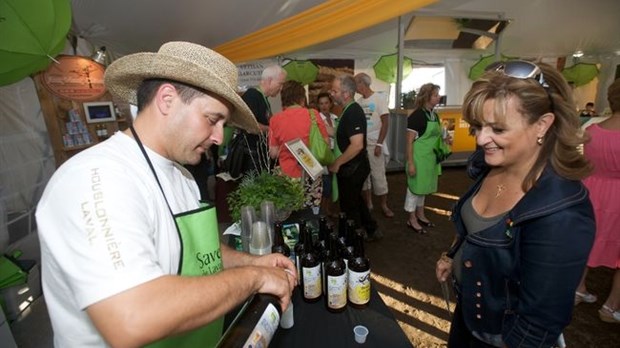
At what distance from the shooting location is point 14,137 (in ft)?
10.3

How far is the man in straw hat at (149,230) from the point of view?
0.56 metres

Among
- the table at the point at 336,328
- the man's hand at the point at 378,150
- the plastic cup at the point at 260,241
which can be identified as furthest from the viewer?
the man's hand at the point at 378,150

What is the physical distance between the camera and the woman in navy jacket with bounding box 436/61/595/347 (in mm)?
904

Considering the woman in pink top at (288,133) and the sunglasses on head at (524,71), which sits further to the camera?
the woman in pink top at (288,133)

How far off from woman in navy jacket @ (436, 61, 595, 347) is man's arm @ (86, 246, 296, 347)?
2.89ft

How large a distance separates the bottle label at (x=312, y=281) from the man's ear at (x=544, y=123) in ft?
3.05

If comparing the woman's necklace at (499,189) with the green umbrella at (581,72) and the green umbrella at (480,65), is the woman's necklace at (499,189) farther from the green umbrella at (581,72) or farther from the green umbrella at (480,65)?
the green umbrella at (581,72)

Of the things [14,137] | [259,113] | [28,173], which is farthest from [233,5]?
[28,173]

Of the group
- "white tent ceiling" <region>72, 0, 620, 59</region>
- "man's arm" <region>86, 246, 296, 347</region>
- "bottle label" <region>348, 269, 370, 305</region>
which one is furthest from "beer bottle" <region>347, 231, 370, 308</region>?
"white tent ceiling" <region>72, 0, 620, 59</region>

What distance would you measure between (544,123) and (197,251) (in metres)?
1.21

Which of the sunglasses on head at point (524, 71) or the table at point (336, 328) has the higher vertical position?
the sunglasses on head at point (524, 71)

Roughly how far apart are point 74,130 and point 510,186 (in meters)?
5.51

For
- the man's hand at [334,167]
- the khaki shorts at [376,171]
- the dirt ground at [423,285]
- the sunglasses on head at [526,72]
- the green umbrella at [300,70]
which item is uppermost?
the green umbrella at [300,70]

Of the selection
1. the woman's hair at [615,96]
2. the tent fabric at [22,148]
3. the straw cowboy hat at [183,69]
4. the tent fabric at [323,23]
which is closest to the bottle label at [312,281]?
the straw cowboy hat at [183,69]
